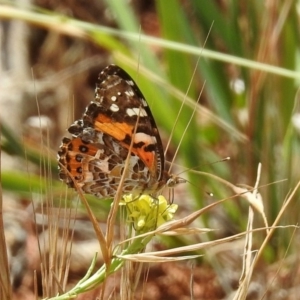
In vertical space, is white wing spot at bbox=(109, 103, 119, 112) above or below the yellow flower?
above

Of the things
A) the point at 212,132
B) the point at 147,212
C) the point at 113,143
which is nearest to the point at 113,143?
the point at 113,143

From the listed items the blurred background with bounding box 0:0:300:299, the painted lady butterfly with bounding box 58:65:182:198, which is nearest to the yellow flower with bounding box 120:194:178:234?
the painted lady butterfly with bounding box 58:65:182:198

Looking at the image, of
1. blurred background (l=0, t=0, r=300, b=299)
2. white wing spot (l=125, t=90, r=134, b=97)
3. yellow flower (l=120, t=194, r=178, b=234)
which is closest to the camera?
yellow flower (l=120, t=194, r=178, b=234)

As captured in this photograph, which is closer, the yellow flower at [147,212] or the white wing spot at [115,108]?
the yellow flower at [147,212]

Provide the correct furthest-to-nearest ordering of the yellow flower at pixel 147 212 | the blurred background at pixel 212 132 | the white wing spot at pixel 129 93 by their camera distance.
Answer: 1. the blurred background at pixel 212 132
2. the white wing spot at pixel 129 93
3. the yellow flower at pixel 147 212

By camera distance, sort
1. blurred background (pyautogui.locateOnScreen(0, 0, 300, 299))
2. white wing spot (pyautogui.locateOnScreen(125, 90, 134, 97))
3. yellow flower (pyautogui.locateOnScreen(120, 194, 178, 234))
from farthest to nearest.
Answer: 1. blurred background (pyautogui.locateOnScreen(0, 0, 300, 299))
2. white wing spot (pyautogui.locateOnScreen(125, 90, 134, 97))
3. yellow flower (pyautogui.locateOnScreen(120, 194, 178, 234))

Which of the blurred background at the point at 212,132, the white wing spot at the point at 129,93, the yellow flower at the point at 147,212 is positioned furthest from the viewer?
the blurred background at the point at 212,132

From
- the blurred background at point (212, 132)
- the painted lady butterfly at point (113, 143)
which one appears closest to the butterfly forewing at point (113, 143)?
the painted lady butterfly at point (113, 143)

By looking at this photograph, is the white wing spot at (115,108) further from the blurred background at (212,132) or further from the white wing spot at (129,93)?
the blurred background at (212,132)

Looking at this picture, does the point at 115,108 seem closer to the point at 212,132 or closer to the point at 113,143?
the point at 113,143

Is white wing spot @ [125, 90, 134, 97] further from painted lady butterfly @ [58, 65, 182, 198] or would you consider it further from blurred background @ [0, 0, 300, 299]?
blurred background @ [0, 0, 300, 299]
